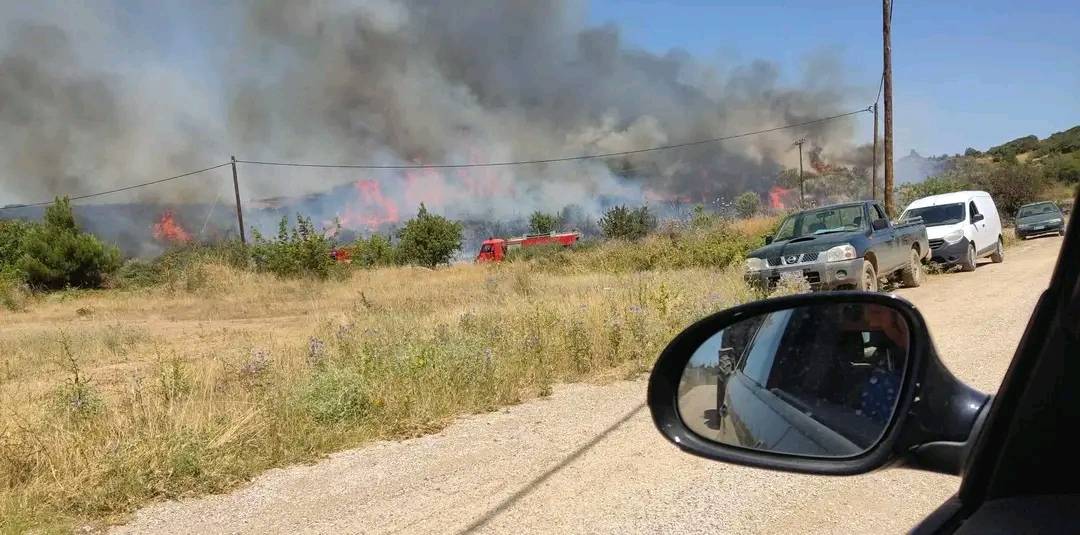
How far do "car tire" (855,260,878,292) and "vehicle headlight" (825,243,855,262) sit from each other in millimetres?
299

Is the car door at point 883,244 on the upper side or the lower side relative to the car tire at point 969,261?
upper

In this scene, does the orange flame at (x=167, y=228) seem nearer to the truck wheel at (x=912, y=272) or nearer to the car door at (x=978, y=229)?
the car door at (x=978, y=229)

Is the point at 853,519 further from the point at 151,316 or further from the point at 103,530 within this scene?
the point at 151,316

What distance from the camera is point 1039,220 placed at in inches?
935

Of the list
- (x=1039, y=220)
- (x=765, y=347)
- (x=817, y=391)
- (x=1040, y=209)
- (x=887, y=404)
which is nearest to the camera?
(x=887, y=404)

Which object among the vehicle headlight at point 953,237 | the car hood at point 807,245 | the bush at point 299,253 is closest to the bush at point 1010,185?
the vehicle headlight at point 953,237

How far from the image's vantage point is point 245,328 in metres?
16.0

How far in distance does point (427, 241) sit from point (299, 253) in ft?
65.7

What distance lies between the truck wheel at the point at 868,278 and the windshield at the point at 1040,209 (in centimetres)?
1791

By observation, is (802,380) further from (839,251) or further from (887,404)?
(839,251)

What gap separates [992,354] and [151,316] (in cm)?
2176

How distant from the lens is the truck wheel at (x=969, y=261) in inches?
570

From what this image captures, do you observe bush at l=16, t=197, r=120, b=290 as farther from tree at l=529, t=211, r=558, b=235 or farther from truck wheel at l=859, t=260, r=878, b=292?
tree at l=529, t=211, r=558, b=235

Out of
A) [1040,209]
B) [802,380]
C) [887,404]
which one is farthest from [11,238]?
[887,404]
